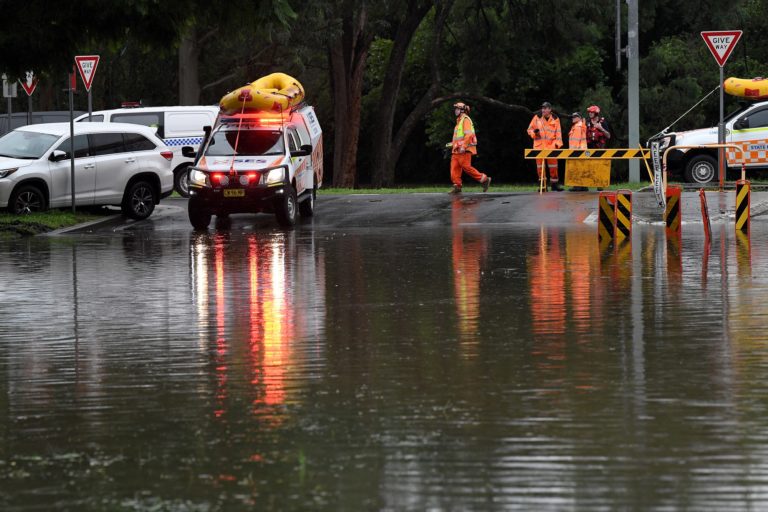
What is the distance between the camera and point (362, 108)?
5853cm

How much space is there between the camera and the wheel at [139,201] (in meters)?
27.4

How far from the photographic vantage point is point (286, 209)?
24875mm

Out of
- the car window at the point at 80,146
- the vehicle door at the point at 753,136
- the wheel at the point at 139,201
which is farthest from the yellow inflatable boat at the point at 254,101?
the vehicle door at the point at 753,136

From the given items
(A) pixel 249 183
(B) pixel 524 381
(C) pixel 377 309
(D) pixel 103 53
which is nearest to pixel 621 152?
(A) pixel 249 183

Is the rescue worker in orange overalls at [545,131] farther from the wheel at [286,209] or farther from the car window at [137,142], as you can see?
the wheel at [286,209]

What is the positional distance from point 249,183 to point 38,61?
3.73m

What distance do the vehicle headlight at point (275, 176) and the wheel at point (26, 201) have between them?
4.33 m

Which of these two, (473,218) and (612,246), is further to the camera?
(473,218)

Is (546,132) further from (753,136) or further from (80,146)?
(80,146)

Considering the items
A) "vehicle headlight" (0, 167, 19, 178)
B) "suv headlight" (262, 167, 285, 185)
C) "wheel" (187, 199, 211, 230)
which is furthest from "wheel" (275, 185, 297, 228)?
"vehicle headlight" (0, 167, 19, 178)

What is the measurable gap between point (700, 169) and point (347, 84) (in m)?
16.7

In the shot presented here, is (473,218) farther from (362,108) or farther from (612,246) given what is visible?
(362,108)

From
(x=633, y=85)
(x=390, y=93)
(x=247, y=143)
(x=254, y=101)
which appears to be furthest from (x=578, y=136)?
(x=390, y=93)

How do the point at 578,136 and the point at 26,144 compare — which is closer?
the point at 26,144
